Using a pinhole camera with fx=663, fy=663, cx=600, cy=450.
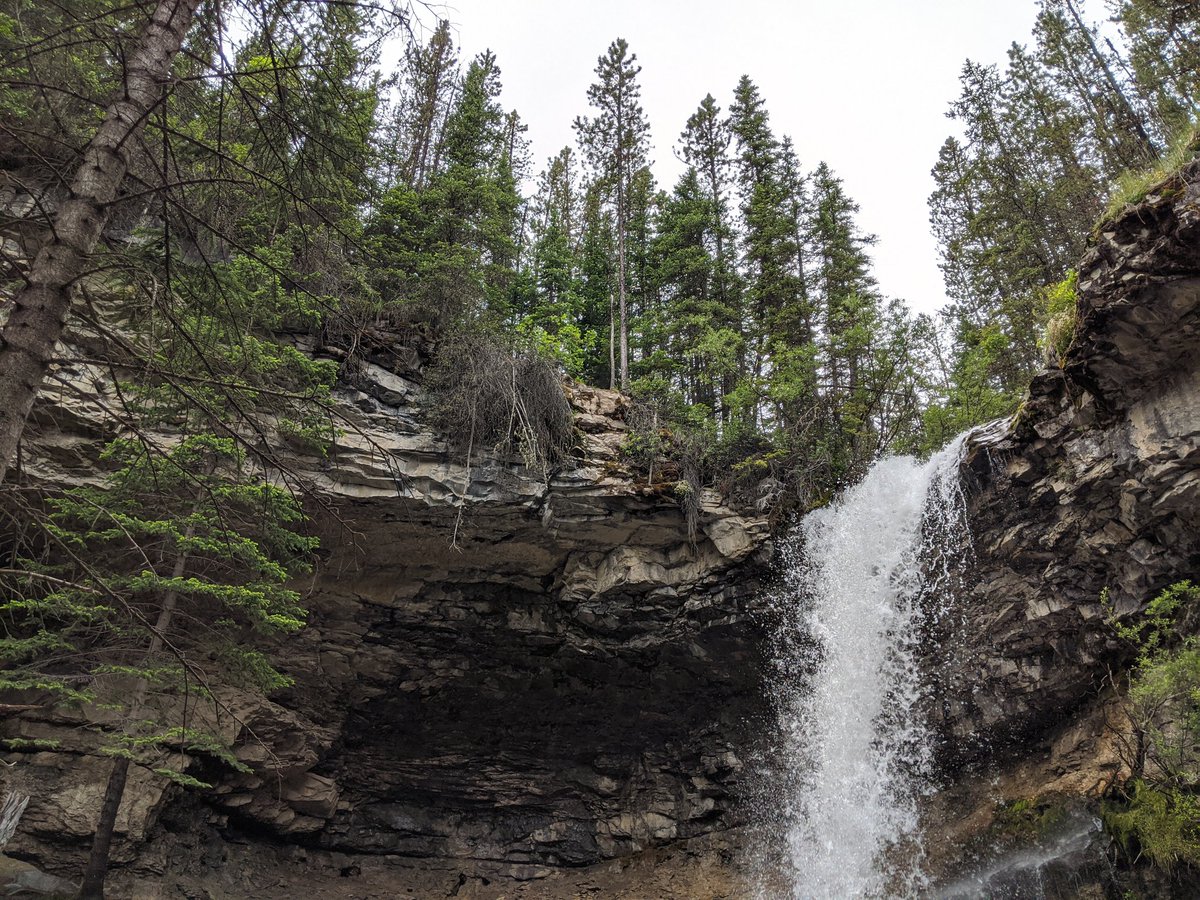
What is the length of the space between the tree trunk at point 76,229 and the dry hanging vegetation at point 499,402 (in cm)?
787

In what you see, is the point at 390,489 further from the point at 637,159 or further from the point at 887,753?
the point at 637,159

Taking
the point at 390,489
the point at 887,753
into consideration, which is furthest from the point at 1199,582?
the point at 390,489

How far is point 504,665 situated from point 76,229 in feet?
36.6

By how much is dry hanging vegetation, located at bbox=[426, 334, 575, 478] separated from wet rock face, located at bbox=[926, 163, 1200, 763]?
6.97 meters

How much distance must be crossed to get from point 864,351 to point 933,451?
262cm

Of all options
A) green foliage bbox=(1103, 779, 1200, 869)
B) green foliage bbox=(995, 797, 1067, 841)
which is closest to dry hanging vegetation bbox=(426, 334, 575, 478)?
green foliage bbox=(995, 797, 1067, 841)

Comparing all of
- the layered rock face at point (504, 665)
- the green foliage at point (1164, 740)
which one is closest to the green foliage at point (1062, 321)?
the green foliage at point (1164, 740)

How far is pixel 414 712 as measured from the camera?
12.8 metres

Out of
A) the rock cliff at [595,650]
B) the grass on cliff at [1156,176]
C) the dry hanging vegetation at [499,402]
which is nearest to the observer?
the grass on cliff at [1156,176]

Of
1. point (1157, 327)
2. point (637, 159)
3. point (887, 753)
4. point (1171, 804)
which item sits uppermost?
point (637, 159)

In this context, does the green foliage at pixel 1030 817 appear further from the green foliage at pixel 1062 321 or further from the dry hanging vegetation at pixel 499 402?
the dry hanging vegetation at pixel 499 402

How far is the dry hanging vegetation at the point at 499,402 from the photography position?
447 inches

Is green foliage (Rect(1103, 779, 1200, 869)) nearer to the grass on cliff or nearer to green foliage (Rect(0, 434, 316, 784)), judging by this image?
the grass on cliff

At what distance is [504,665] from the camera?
42.4 feet
